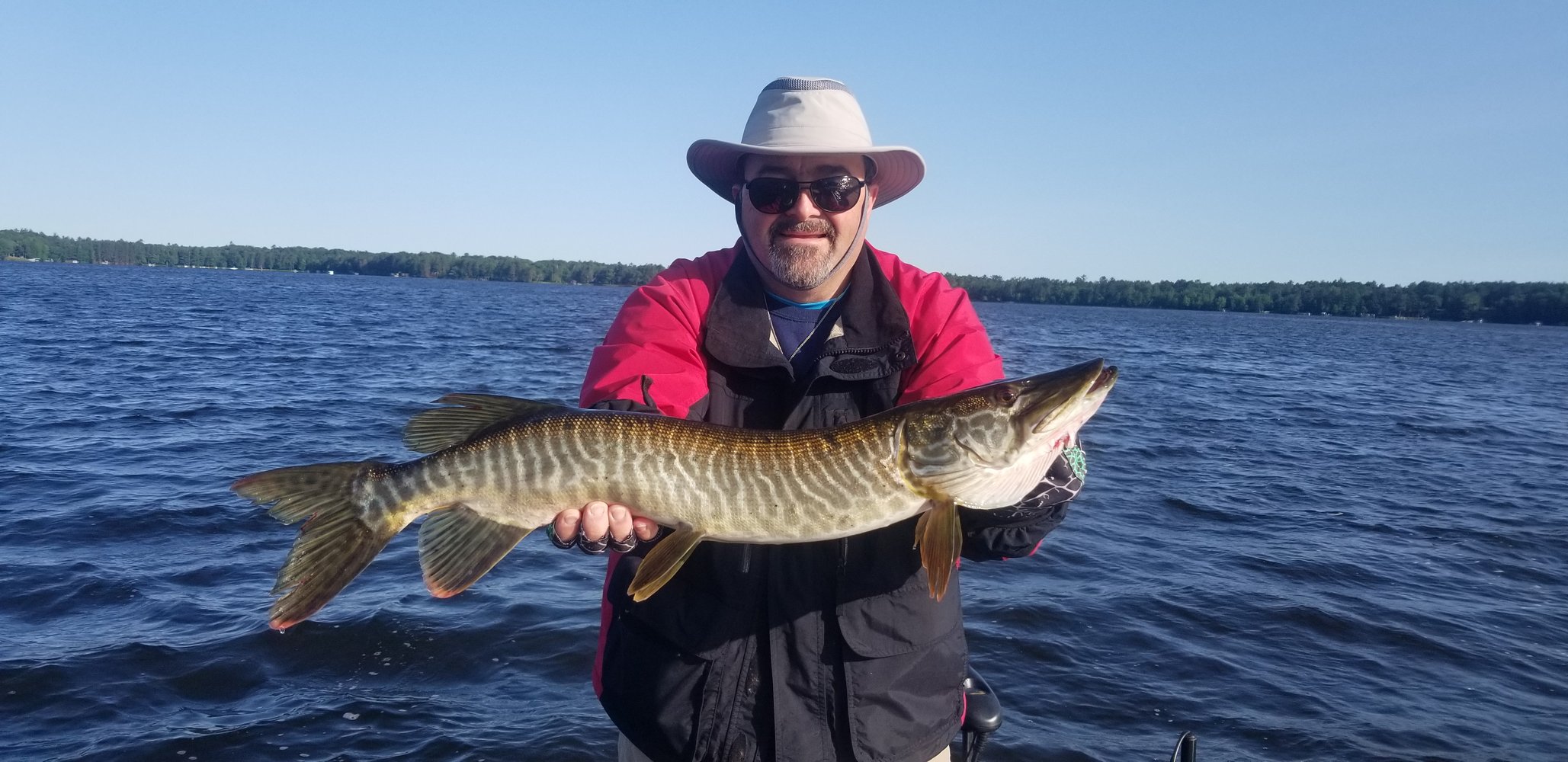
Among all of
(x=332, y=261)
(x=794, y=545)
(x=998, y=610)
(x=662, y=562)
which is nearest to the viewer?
(x=662, y=562)

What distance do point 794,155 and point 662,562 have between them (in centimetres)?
146

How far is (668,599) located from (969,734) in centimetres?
120

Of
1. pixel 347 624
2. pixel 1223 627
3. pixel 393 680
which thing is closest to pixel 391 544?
pixel 347 624

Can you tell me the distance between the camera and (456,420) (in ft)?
10.2

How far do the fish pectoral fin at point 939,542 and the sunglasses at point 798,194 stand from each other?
107cm

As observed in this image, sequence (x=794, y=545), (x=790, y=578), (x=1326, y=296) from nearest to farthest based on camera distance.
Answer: (x=790, y=578), (x=794, y=545), (x=1326, y=296)

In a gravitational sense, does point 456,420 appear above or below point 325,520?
above

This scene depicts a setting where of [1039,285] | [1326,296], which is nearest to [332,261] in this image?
[1039,285]

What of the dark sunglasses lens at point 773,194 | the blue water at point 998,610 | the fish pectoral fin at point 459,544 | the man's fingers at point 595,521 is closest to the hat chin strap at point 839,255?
the dark sunglasses lens at point 773,194

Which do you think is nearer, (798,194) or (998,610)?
(798,194)

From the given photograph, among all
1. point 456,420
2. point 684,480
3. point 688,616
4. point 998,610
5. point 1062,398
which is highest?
point 1062,398

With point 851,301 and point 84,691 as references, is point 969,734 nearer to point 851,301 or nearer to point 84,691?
A: point 851,301

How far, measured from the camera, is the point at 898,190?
388cm

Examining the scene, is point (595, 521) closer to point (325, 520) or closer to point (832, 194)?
point (325, 520)
